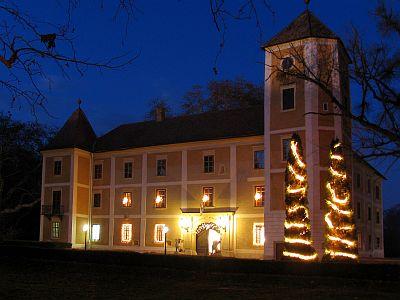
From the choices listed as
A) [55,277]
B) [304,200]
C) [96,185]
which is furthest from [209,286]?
[96,185]

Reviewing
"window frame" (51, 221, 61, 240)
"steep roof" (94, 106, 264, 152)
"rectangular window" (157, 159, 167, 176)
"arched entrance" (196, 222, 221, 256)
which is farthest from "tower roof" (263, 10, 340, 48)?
"window frame" (51, 221, 61, 240)

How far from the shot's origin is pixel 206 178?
127 ft

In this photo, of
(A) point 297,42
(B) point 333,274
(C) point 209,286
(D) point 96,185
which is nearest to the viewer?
(C) point 209,286

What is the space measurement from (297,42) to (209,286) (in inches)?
811

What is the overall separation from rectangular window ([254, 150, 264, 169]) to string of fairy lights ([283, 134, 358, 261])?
7.25m

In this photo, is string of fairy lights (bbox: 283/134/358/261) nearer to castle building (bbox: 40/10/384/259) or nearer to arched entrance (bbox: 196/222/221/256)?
castle building (bbox: 40/10/384/259)

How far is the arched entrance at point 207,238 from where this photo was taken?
123ft

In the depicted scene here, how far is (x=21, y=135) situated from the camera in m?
45.8

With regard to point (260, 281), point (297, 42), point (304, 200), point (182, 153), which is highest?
point (297, 42)

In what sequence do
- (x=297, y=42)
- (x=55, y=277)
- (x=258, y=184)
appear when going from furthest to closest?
1. (x=258, y=184)
2. (x=297, y=42)
3. (x=55, y=277)

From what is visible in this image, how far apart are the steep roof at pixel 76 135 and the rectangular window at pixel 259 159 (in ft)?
46.7

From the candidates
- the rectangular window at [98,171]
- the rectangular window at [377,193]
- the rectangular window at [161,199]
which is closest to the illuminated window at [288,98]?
the rectangular window at [161,199]

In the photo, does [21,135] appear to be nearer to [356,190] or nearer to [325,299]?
[356,190]

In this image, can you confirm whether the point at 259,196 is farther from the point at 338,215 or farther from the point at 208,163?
the point at 338,215
